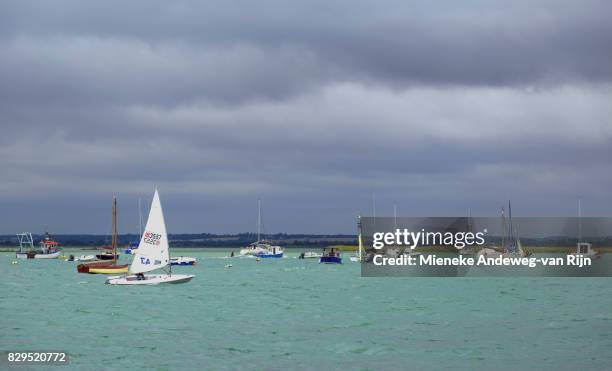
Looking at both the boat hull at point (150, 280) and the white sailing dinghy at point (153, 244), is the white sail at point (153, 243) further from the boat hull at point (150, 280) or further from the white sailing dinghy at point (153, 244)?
the boat hull at point (150, 280)

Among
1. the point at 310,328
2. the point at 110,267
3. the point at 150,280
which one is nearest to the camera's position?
the point at 310,328

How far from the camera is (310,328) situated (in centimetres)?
5894

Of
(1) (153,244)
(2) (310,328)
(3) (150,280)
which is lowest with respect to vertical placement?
(2) (310,328)

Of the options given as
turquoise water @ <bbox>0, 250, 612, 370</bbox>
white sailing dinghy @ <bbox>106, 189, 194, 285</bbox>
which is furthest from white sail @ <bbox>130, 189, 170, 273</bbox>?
turquoise water @ <bbox>0, 250, 612, 370</bbox>

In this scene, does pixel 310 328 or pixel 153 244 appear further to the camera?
pixel 153 244

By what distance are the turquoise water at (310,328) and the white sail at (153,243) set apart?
3554mm

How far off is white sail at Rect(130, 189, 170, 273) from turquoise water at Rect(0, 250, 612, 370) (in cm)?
355

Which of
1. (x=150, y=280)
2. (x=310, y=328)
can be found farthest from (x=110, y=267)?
(x=310, y=328)

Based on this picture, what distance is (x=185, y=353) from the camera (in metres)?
46.5

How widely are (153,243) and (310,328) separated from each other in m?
35.4

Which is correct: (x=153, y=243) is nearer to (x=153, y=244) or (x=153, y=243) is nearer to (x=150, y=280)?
(x=153, y=244)

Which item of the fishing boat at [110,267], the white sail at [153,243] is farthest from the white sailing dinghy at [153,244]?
the fishing boat at [110,267]

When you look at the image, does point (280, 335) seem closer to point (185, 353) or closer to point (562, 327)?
point (185, 353)

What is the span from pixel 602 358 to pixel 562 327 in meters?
15.5
